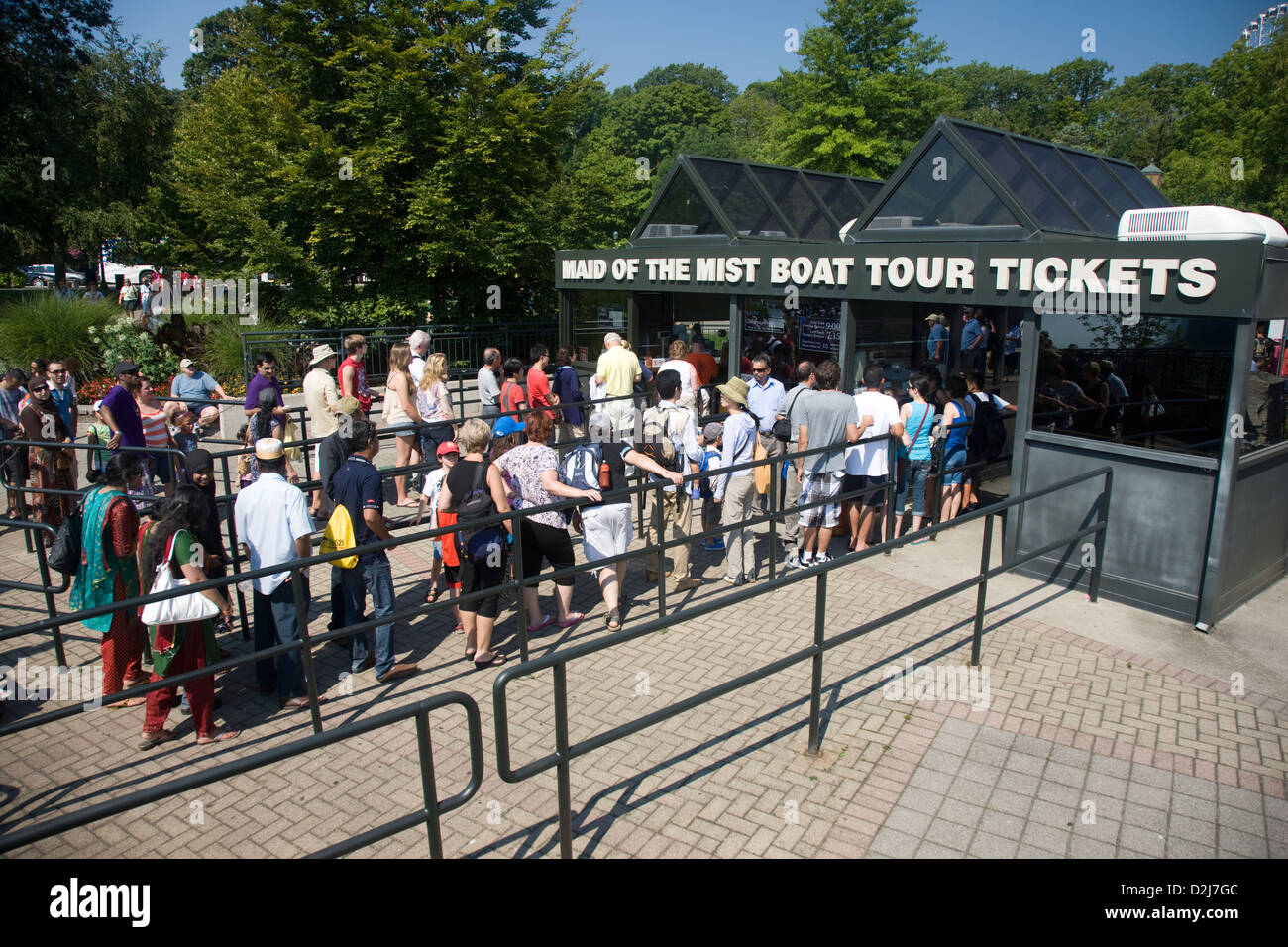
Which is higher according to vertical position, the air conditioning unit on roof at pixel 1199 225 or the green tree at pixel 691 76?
the green tree at pixel 691 76

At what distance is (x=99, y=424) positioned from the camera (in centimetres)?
845

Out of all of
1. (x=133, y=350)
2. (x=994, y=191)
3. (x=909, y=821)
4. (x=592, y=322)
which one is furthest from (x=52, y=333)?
(x=909, y=821)

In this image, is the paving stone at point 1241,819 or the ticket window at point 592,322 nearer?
the paving stone at point 1241,819

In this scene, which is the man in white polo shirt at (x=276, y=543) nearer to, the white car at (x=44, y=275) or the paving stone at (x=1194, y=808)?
the paving stone at (x=1194, y=808)

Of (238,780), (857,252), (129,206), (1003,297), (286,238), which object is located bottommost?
(238,780)

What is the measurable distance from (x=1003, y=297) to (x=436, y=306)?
1439 centimetres

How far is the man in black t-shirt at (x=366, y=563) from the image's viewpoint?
5324mm

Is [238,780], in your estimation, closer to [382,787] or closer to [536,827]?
[382,787]

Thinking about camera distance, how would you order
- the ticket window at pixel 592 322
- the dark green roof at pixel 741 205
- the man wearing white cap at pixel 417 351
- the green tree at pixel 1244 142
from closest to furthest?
the man wearing white cap at pixel 417 351 < the dark green roof at pixel 741 205 < the ticket window at pixel 592 322 < the green tree at pixel 1244 142

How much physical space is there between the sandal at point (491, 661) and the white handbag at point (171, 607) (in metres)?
1.65

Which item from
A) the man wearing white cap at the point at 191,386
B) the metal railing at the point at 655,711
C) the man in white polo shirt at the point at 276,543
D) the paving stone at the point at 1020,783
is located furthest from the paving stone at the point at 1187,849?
the man wearing white cap at the point at 191,386

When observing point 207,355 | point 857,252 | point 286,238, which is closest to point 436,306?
point 286,238

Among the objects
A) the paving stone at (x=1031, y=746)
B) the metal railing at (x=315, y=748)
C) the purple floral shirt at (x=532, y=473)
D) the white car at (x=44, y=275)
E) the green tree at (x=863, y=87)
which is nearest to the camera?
the metal railing at (x=315, y=748)

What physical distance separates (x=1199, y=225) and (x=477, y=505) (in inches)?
213
